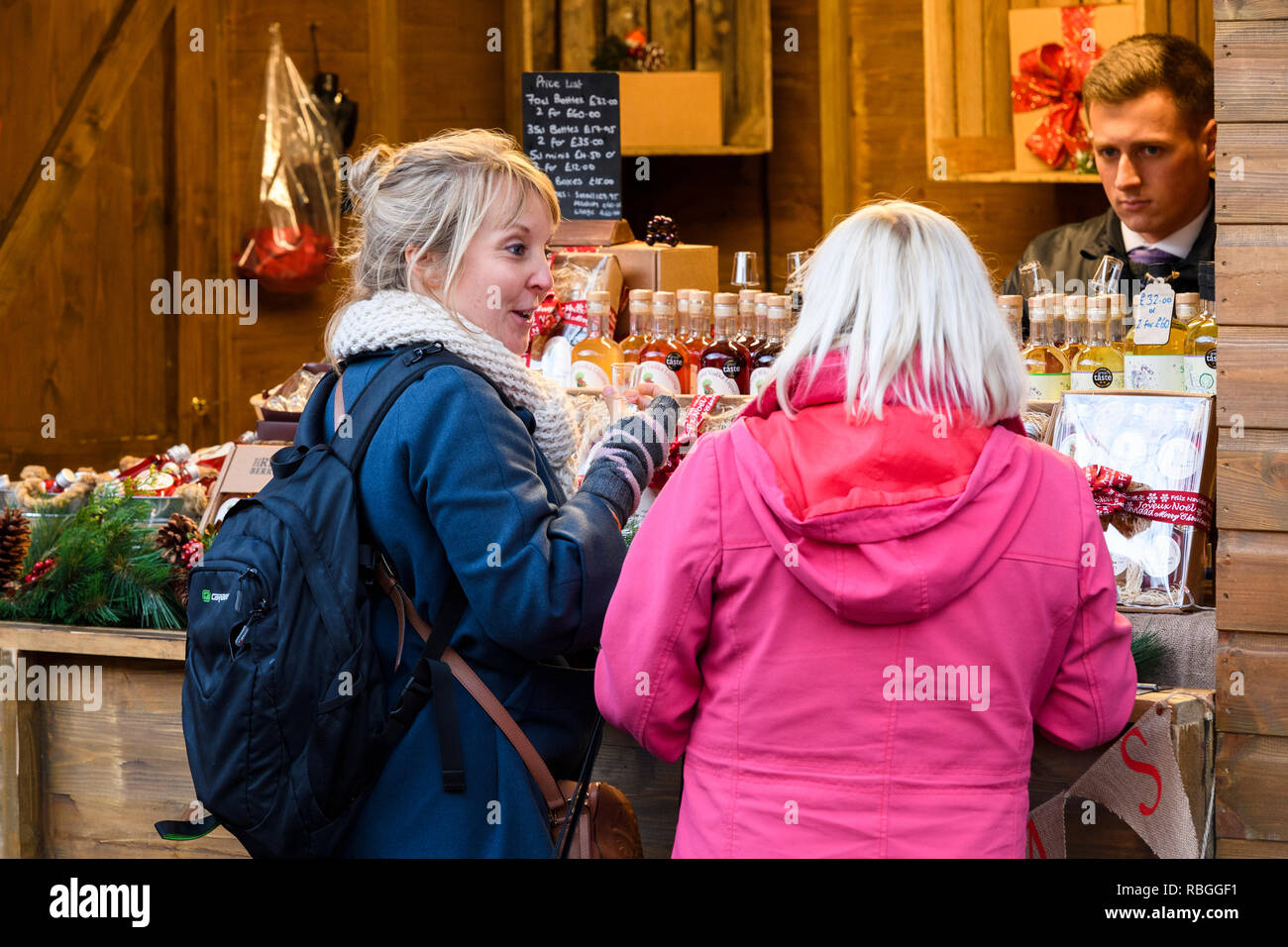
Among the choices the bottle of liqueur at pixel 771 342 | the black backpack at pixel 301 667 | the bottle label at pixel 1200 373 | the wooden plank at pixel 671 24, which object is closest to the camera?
the black backpack at pixel 301 667

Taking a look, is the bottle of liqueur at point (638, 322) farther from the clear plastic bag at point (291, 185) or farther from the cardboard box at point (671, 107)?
the clear plastic bag at point (291, 185)

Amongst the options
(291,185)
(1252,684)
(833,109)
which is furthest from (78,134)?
(1252,684)

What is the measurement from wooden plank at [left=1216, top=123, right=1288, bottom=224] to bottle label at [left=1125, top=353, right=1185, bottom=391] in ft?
1.17

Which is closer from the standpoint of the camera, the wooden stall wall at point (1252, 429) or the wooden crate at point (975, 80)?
the wooden stall wall at point (1252, 429)

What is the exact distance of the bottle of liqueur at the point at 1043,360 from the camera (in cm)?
225

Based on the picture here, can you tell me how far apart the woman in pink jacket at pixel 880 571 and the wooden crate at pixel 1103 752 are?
16.7 inches

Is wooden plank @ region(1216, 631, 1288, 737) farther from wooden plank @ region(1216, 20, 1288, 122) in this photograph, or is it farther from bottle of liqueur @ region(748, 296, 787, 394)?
bottle of liqueur @ region(748, 296, 787, 394)

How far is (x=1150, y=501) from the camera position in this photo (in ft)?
6.38

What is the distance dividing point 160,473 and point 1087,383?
5.98 ft

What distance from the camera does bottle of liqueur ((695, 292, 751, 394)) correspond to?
2373 mm

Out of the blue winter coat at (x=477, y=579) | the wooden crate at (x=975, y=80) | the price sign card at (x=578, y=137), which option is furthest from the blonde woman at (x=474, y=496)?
the wooden crate at (x=975, y=80)

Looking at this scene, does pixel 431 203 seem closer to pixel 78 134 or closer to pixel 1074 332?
pixel 1074 332

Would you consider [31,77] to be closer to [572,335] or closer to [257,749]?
[572,335]
